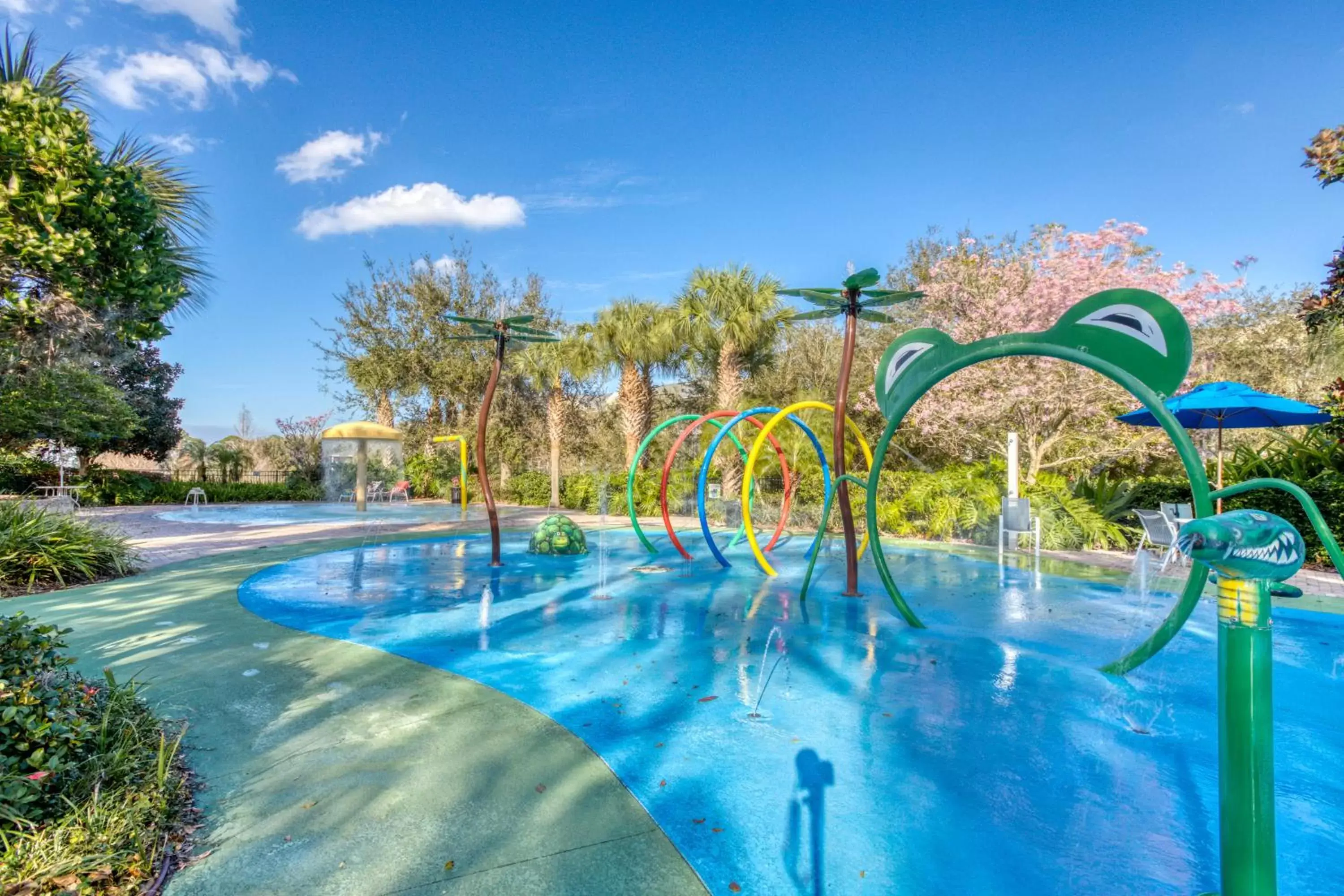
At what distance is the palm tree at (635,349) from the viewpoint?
63.2ft

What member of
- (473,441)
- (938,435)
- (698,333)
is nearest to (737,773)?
(938,435)

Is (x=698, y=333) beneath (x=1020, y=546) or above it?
above

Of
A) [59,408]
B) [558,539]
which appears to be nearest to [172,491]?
[59,408]

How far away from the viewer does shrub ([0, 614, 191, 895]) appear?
2.33 m

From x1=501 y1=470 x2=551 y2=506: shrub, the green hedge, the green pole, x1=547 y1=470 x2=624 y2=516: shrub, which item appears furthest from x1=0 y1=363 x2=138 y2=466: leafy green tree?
x1=547 y1=470 x2=624 y2=516: shrub

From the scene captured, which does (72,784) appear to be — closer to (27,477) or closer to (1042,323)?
(1042,323)

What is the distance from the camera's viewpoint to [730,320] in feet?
60.1

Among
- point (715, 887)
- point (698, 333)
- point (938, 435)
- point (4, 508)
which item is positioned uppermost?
point (698, 333)

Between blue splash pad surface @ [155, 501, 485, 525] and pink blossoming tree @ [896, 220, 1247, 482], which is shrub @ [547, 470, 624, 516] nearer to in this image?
blue splash pad surface @ [155, 501, 485, 525]

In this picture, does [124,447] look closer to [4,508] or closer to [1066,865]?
[4,508]

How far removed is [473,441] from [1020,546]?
2018 cm

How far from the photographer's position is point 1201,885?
8.27 ft

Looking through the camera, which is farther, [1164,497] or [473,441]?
[473,441]

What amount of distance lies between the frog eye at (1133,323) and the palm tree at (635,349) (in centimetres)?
1471
